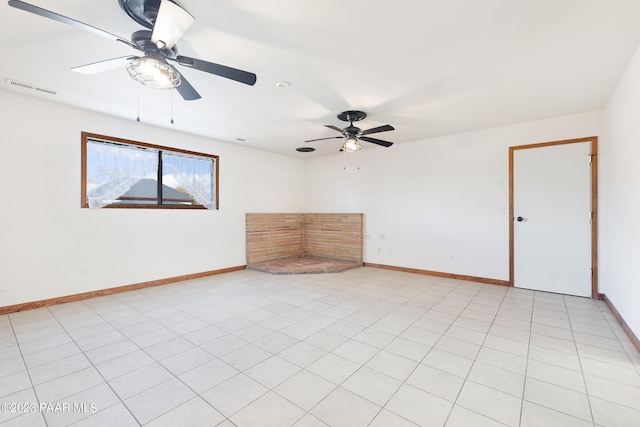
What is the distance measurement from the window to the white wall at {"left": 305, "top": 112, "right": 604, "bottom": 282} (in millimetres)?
3035

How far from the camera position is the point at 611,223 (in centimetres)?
342

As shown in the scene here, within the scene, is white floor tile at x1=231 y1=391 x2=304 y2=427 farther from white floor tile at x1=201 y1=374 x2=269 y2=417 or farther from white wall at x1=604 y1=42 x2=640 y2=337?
white wall at x1=604 y1=42 x2=640 y2=337

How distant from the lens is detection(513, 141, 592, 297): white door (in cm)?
399

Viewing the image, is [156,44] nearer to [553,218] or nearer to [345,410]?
[345,410]

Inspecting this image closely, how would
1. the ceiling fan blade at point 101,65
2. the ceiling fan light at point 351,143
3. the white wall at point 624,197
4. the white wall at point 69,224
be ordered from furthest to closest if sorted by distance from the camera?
the ceiling fan light at point 351,143
the white wall at point 69,224
the white wall at point 624,197
the ceiling fan blade at point 101,65

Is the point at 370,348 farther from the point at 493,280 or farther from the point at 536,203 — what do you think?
the point at 536,203

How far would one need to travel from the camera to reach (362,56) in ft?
8.38

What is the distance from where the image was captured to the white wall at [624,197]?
2.53 meters

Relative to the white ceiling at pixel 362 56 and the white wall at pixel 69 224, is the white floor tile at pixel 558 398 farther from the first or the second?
the white wall at pixel 69 224

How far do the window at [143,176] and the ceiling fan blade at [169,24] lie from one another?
305 cm

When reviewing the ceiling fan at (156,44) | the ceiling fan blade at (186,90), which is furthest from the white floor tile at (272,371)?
the ceiling fan blade at (186,90)

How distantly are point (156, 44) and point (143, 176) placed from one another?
322 centimetres

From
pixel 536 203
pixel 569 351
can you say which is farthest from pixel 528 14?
pixel 536 203

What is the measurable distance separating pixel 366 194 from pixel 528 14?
4.41 meters
